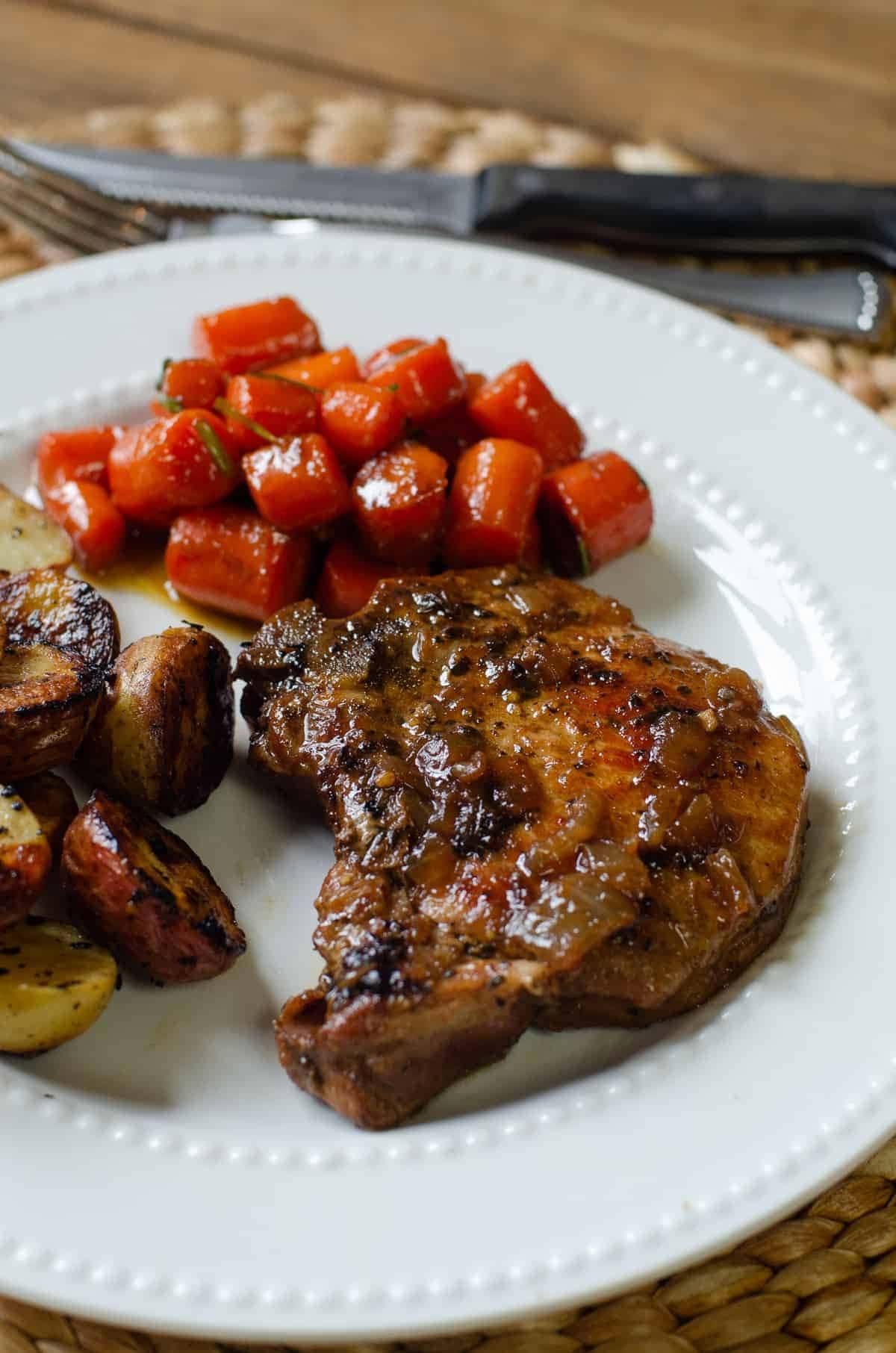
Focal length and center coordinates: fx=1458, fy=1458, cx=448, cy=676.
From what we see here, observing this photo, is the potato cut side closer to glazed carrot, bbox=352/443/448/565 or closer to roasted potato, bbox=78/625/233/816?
roasted potato, bbox=78/625/233/816

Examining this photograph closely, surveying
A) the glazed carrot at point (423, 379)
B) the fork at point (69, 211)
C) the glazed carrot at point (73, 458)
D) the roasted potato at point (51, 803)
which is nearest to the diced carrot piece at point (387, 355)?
the glazed carrot at point (423, 379)

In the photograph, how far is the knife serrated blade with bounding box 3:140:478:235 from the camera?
468 centimetres

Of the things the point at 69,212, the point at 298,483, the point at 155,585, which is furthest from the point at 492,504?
the point at 69,212

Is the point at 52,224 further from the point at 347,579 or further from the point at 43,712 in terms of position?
the point at 43,712

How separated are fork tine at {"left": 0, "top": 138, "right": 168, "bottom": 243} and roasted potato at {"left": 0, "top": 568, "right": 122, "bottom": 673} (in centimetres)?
175

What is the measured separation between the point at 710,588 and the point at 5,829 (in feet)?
6.48

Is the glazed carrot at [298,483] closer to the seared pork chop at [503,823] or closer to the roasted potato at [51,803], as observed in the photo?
the seared pork chop at [503,823]

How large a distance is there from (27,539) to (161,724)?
34.1 inches

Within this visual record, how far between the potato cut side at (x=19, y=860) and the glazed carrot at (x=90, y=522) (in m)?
1.26

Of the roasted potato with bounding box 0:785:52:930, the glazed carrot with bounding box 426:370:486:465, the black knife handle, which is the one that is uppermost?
the black knife handle

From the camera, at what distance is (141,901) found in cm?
268

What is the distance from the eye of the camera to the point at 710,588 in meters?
3.81

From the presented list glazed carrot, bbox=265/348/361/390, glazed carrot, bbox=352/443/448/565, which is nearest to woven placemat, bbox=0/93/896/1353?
glazed carrot, bbox=352/443/448/565

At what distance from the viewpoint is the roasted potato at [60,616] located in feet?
10.7
